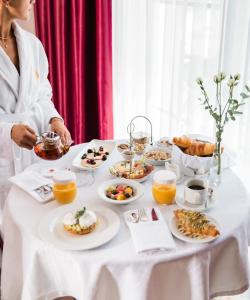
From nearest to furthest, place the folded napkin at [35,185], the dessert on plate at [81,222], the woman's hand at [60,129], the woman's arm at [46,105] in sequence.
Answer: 1. the dessert on plate at [81,222]
2. the folded napkin at [35,185]
3. the woman's hand at [60,129]
4. the woman's arm at [46,105]

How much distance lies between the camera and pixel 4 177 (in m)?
2.08

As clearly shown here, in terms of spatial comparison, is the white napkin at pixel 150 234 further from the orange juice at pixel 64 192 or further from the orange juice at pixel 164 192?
the orange juice at pixel 64 192

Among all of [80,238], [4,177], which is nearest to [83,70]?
[4,177]

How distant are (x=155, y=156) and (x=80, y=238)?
2.32 ft

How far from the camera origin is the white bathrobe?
2039 mm

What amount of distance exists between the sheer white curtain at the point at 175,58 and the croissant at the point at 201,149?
0.74 metres

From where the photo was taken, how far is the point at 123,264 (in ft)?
4.19

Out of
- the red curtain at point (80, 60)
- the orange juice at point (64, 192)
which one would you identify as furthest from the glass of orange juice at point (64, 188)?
the red curtain at point (80, 60)

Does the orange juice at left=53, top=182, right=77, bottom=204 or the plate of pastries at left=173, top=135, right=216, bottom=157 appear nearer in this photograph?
the orange juice at left=53, top=182, right=77, bottom=204

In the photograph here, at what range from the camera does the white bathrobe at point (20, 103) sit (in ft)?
6.69

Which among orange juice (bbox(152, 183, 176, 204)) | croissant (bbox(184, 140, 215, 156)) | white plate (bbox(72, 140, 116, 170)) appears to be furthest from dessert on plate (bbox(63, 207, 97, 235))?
croissant (bbox(184, 140, 215, 156))

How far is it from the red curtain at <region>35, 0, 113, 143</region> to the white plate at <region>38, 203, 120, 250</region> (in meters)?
1.62

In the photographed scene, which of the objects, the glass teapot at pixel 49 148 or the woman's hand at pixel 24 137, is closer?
the glass teapot at pixel 49 148

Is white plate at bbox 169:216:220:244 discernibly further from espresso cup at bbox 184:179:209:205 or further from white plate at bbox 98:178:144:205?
white plate at bbox 98:178:144:205
